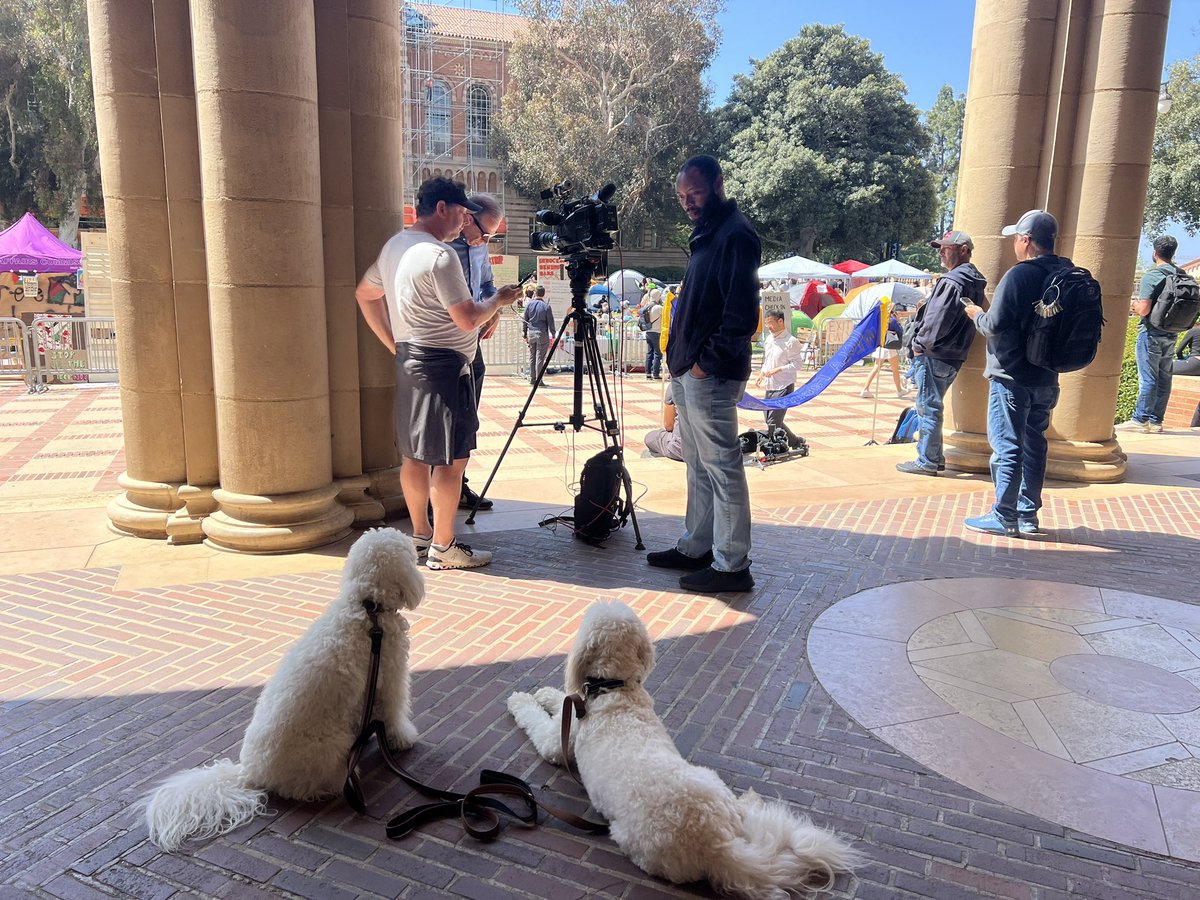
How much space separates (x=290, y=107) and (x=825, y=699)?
430 centimetres

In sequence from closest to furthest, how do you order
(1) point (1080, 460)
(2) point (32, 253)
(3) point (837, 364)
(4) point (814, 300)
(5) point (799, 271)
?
(1) point (1080, 460), (3) point (837, 364), (2) point (32, 253), (4) point (814, 300), (5) point (799, 271)

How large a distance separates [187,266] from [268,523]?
5.58 feet

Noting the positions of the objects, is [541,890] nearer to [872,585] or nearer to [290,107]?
[872,585]

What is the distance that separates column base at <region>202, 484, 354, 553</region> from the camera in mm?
5191

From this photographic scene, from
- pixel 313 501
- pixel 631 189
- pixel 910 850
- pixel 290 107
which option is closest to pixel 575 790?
pixel 910 850

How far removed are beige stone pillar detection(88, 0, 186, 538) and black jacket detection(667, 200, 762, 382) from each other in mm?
3318

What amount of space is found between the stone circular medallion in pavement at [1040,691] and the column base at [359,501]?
317 cm

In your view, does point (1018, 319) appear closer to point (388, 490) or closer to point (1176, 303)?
point (388, 490)

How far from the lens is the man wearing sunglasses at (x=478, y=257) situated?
5.65 meters

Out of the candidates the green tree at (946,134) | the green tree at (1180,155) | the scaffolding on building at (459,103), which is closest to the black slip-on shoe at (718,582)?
the green tree at (1180,155)

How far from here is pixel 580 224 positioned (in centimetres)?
523

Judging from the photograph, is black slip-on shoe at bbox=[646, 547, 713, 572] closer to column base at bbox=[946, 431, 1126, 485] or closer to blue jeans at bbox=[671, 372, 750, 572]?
blue jeans at bbox=[671, 372, 750, 572]

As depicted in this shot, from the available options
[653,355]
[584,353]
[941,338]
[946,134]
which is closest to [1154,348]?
[941,338]

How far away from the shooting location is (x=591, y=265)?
531 centimetres
